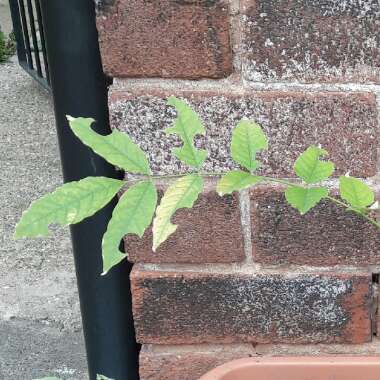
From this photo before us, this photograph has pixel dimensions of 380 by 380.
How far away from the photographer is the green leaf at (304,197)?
0.48 m

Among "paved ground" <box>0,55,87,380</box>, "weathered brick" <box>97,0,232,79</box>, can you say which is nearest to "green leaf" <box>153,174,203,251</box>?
"weathered brick" <box>97,0,232,79</box>

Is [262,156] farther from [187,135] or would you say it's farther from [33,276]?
[33,276]

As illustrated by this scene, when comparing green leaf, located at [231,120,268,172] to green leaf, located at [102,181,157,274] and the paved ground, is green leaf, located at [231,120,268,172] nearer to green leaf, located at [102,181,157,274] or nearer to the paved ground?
green leaf, located at [102,181,157,274]

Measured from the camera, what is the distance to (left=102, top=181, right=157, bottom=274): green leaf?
0.46 metres

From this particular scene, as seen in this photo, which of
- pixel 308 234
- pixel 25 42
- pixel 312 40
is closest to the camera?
pixel 312 40

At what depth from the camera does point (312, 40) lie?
0.77m

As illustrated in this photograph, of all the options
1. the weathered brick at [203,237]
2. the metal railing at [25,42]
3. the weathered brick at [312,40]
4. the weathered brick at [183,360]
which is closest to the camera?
the weathered brick at [312,40]

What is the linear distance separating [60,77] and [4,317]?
1.32 metres

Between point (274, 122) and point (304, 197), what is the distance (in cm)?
33

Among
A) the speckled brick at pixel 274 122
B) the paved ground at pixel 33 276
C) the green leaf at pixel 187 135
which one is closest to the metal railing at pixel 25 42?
the paved ground at pixel 33 276

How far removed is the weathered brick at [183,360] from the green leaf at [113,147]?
0.54m

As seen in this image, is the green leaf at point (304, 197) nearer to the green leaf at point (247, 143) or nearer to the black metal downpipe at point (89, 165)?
the green leaf at point (247, 143)

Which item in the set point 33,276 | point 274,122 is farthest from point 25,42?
point 274,122

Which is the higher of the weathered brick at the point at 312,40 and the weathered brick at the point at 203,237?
the weathered brick at the point at 312,40
